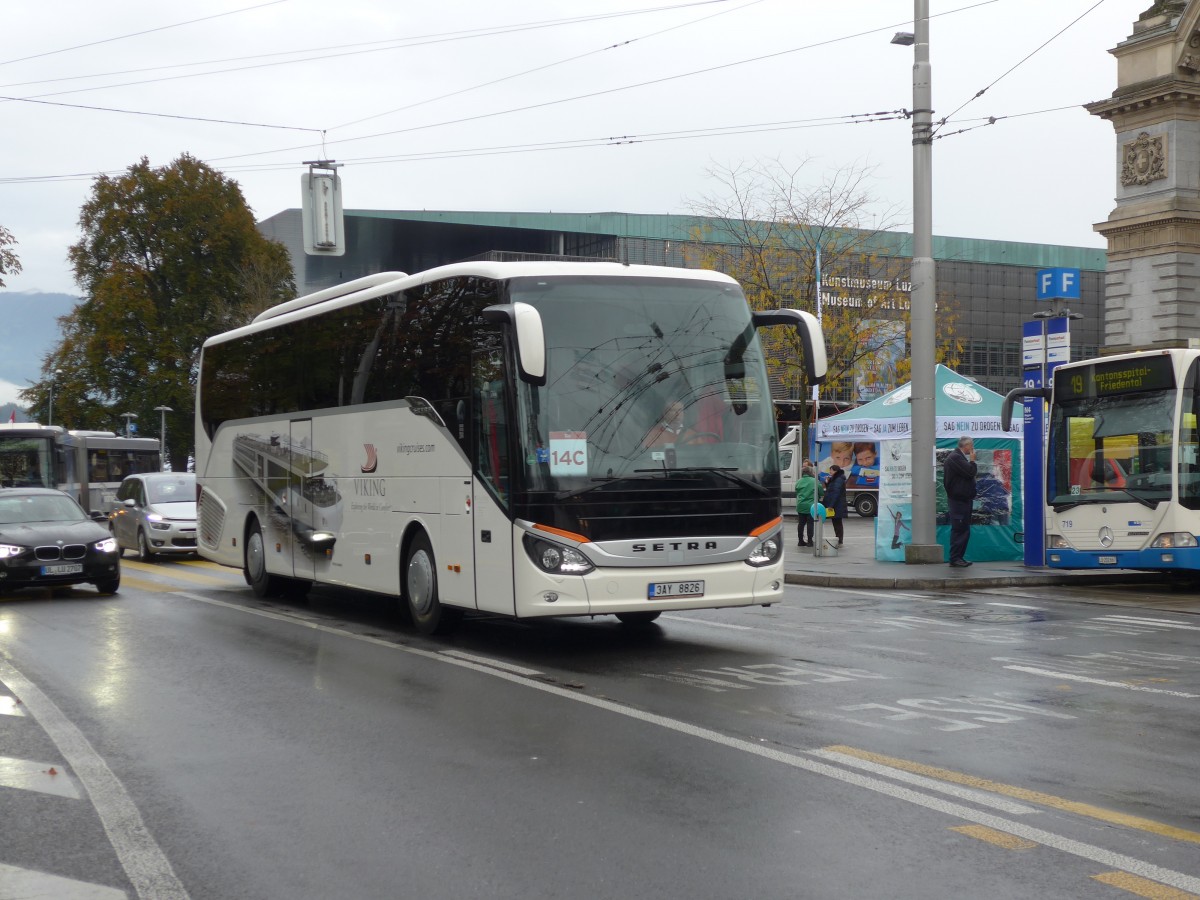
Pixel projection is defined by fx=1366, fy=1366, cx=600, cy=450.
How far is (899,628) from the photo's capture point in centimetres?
1364

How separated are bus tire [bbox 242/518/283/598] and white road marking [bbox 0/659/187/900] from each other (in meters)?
7.60

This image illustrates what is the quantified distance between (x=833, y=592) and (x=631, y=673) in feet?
28.6

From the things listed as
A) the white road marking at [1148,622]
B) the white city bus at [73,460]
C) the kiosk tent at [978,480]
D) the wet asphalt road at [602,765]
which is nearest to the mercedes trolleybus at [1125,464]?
the kiosk tent at [978,480]

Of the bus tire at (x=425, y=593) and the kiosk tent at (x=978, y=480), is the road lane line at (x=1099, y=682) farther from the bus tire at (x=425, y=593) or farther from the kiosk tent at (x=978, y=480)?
the kiosk tent at (x=978, y=480)

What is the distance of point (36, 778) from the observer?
23.0 ft

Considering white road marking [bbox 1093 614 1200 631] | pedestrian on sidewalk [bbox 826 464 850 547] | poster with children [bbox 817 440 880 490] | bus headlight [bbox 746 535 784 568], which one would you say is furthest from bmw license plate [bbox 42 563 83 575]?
poster with children [bbox 817 440 880 490]

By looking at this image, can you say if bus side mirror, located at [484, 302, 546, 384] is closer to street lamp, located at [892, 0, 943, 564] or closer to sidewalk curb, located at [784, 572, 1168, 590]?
sidewalk curb, located at [784, 572, 1168, 590]

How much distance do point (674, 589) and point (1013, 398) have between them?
11.1 meters

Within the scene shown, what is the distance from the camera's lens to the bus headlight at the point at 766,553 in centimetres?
1141

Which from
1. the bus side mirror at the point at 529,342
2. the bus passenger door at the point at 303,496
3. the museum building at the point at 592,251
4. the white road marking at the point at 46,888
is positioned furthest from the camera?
the museum building at the point at 592,251

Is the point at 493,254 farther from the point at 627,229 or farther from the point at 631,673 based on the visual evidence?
the point at 631,673

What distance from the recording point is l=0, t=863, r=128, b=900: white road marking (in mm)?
5035

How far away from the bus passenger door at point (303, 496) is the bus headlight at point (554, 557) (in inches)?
193

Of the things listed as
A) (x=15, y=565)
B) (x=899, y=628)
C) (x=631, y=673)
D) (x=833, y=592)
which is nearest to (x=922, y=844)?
(x=631, y=673)
